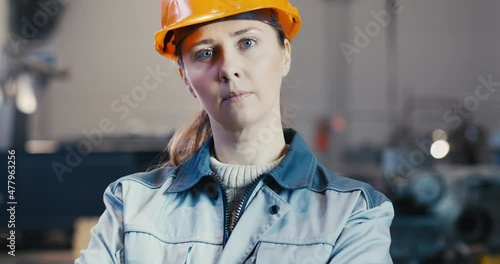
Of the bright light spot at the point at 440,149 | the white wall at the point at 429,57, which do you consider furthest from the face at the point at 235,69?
the white wall at the point at 429,57

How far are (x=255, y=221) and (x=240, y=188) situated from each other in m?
0.08

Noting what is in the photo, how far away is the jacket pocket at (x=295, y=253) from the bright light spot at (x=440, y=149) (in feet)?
12.5

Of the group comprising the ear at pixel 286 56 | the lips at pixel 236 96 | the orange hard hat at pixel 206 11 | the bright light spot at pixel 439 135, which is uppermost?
the orange hard hat at pixel 206 11

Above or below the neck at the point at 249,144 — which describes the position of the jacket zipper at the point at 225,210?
below

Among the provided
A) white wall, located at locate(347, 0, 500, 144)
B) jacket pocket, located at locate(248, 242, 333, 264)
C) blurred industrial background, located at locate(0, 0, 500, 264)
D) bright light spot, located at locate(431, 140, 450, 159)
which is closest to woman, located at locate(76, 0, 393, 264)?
jacket pocket, located at locate(248, 242, 333, 264)

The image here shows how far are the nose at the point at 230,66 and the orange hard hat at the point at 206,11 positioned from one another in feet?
0.23

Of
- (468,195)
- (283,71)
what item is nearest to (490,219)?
(468,195)

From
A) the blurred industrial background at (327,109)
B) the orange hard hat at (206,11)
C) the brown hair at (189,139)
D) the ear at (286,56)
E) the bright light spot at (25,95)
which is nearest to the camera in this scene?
the orange hard hat at (206,11)

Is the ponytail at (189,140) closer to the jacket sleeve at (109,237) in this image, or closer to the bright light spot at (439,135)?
the jacket sleeve at (109,237)

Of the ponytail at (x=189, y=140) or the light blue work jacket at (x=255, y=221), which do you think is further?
the ponytail at (x=189, y=140)

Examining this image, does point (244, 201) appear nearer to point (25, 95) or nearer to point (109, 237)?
point (109, 237)

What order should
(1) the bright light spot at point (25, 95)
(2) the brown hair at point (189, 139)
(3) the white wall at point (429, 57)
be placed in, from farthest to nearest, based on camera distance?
(3) the white wall at point (429, 57)
(1) the bright light spot at point (25, 95)
(2) the brown hair at point (189, 139)

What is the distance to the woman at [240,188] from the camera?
1160 mm

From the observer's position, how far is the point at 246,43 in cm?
118
